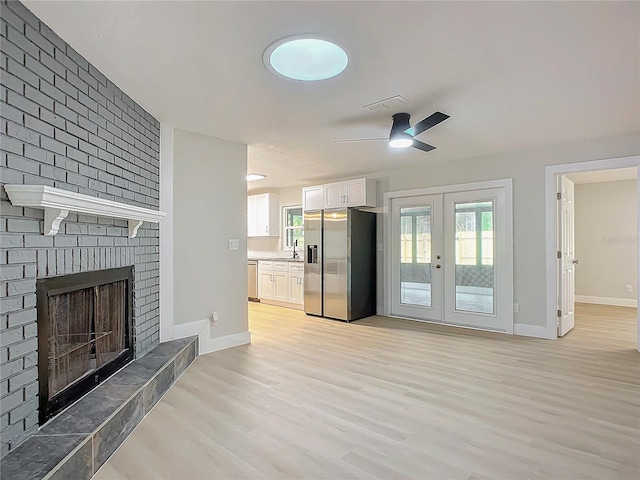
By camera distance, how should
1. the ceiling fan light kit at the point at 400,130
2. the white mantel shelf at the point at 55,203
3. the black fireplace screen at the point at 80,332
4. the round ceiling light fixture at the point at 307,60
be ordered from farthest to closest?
the ceiling fan light kit at the point at 400,130
the round ceiling light fixture at the point at 307,60
the black fireplace screen at the point at 80,332
the white mantel shelf at the point at 55,203

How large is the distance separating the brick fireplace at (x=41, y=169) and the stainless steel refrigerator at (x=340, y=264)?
128 inches

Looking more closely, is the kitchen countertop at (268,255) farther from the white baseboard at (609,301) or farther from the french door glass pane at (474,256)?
the white baseboard at (609,301)

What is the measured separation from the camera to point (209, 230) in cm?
400

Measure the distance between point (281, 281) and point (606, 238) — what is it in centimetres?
620

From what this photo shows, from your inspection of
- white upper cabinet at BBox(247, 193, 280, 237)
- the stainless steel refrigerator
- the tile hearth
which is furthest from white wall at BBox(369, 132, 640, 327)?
the tile hearth

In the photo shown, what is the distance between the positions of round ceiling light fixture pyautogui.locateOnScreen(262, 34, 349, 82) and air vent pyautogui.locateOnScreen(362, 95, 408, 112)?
2.11ft

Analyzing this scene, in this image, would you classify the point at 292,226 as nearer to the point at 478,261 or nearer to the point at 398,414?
the point at 478,261

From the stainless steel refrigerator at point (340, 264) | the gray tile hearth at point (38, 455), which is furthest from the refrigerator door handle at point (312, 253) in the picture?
the gray tile hearth at point (38, 455)

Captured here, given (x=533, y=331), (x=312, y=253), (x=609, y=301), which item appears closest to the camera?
(x=533, y=331)

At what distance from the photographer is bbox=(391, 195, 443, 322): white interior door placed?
5.39 m

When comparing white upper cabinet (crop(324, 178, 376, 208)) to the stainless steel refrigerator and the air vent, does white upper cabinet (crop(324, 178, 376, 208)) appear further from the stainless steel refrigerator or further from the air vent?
the air vent

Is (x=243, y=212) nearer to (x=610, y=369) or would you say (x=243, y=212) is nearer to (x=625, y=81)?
(x=625, y=81)

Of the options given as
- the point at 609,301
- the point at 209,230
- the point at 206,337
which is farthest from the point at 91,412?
the point at 609,301

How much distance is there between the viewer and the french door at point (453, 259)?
484 centimetres
